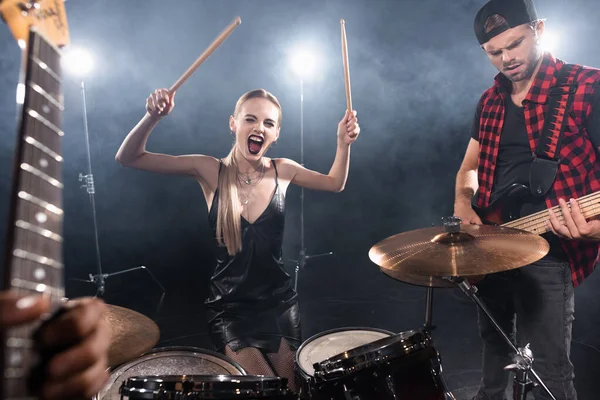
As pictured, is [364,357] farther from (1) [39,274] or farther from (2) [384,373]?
(1) [39,274]

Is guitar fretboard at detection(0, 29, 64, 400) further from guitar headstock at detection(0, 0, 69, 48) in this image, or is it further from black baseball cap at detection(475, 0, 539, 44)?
black baseball cap at detection(475, 0, 539, 44)

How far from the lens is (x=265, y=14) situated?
4297 mm

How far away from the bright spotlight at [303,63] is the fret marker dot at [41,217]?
394 cm

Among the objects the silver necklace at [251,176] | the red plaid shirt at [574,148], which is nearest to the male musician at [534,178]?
the red plaid shirt at [574,148]

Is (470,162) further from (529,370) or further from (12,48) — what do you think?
(12,48)

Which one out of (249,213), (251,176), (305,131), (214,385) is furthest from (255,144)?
(305,131)

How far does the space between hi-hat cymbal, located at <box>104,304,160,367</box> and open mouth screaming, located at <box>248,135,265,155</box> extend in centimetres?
149

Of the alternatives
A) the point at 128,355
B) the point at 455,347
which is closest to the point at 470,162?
the point at 455,347

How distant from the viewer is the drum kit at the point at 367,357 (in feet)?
4.77

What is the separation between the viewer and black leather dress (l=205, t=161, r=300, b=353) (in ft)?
9.02

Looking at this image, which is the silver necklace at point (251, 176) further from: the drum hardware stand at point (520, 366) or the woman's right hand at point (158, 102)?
the drum hardware stand at point (520, 366)

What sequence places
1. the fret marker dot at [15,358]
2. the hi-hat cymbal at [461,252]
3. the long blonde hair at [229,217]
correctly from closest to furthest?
the fret marker dot at [15,358], the hi-hat cymbal at [461,252], the long blonde hair at [229,217]

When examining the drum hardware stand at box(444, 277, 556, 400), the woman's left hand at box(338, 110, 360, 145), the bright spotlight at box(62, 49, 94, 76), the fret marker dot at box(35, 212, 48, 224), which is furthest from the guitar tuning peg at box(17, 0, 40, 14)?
the bright spotlight at box(62, 49, 94, 76)

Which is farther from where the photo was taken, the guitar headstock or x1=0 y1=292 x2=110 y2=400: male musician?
the guitar headstock
